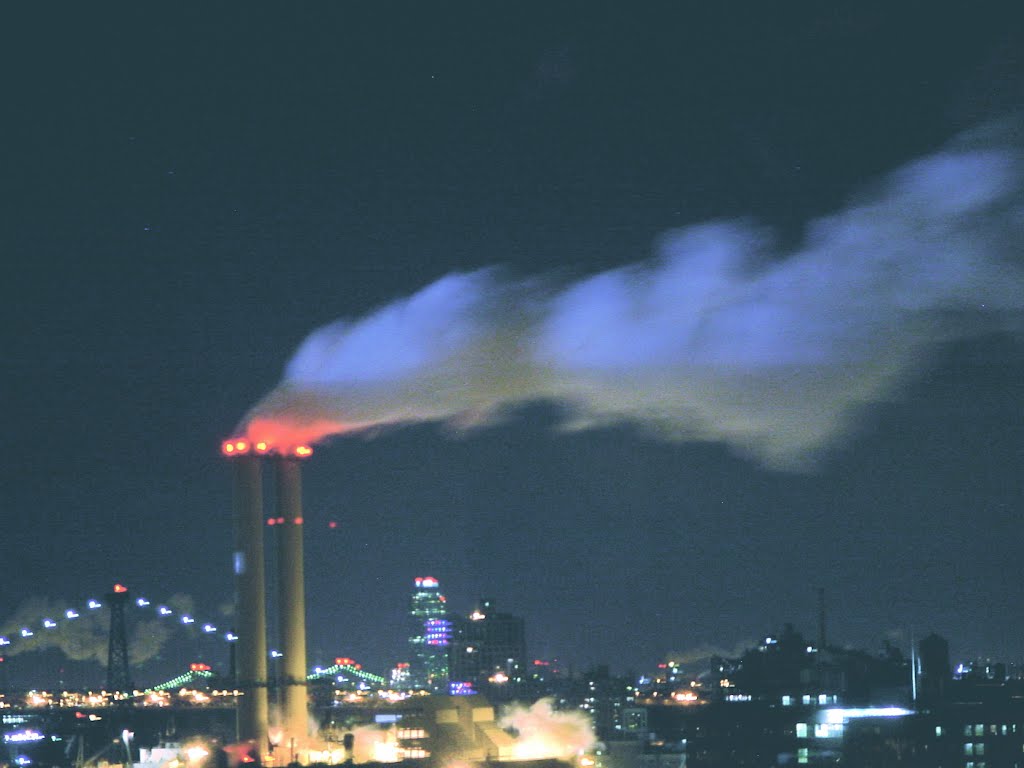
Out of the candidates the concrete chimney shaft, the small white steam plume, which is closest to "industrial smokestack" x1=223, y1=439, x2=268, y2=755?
the concrete chimney shaft

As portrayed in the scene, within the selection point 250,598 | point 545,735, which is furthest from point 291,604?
point 545,735

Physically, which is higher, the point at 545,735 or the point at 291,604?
the point at 291,604

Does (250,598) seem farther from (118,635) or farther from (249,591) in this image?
(118,635)

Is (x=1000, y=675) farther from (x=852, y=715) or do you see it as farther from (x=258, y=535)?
(x=258, y=535)

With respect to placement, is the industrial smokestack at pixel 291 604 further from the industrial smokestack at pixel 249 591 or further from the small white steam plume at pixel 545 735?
the small white steam plume at pixel 545 735

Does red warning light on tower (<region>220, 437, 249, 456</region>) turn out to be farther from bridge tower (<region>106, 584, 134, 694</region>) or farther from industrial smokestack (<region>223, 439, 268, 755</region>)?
bridge tower (<region>106, 584, 134, 694</region>)

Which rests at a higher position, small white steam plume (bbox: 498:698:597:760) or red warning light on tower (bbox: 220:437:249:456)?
red warning light on tower (bbox: 220:437:249:456)

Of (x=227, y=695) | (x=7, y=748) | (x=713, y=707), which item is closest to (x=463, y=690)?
(x=227, y=695)

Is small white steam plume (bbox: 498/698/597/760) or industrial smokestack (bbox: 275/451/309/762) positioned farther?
industrial smokestack (bbox: 275/451/309/762)
